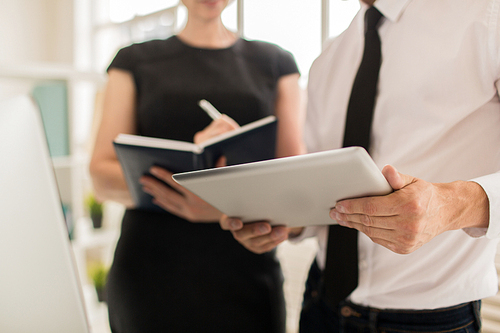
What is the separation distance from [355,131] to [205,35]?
0.62 meters

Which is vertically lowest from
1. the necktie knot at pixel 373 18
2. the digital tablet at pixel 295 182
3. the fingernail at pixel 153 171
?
the fingernail at pixel 153 171

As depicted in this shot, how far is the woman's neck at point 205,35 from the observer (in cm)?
108

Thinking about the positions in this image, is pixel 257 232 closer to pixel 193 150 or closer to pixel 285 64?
pixel 193 150

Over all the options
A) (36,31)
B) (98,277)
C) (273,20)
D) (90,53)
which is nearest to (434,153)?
(273,20)

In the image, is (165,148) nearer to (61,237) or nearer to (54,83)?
(61,237)

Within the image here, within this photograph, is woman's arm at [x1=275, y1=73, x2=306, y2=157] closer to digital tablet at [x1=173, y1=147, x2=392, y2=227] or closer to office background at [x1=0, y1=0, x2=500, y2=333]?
office background at [x1=0, y1=0, x2=500, y2=333]

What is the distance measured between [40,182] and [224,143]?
428 millimetres

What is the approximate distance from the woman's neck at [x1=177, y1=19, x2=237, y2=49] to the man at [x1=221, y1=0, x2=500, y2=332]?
46 centimetres

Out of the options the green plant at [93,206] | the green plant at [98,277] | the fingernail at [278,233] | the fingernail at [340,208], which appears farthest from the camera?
the green plant at [93,206]

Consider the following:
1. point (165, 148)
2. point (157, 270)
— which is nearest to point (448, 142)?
point (165, 148)

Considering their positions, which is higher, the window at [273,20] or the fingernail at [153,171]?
the window at [273,20]

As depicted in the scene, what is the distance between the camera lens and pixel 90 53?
3.58 m

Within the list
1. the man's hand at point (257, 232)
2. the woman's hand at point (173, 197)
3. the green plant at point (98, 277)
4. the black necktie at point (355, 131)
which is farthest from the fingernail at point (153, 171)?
the green plant at point (98, 277)

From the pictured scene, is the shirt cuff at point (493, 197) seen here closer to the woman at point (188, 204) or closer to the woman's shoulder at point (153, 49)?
the woman at point (188, 204)
